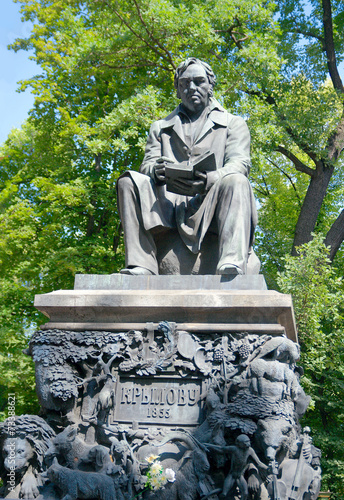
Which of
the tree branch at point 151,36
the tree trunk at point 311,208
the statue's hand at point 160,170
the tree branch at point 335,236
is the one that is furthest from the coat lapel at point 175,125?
the tree branch at point 335,236

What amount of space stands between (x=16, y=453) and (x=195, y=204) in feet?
8.49

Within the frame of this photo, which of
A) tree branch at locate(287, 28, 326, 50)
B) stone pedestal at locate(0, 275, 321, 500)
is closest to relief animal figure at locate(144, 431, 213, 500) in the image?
stone pedestal at locate(0, 275, 321, 500)

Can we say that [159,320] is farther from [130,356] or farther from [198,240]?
[198,240]

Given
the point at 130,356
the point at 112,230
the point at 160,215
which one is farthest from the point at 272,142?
the point at 130,356

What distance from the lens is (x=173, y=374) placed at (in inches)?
204

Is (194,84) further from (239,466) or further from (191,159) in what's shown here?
(239,466)

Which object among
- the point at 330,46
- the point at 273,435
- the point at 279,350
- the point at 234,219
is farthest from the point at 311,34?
the point at 273,435

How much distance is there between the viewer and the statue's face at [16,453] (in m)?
4.89

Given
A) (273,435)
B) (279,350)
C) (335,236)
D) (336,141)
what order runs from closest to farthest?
(273,435), (279,350), (335,236), (336,141)

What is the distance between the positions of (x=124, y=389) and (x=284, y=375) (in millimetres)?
1233

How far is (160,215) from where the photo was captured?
5.96 meters

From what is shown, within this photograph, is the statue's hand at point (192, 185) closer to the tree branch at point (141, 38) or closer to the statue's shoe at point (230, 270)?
the statue's shoe at point (230, 270)

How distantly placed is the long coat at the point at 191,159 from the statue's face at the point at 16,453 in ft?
6.83

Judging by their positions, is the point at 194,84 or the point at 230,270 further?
the point at 194,84
